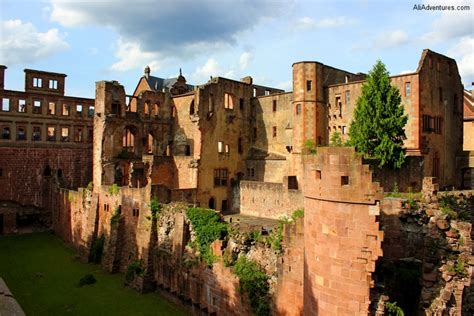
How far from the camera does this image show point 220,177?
123ft

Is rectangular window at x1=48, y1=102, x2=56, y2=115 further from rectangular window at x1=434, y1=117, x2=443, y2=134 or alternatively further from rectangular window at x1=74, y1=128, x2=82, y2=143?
rectangular window at x1=434, y1=117, x2=443, y2=134

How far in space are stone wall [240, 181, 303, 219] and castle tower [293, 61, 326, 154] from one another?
176 inches

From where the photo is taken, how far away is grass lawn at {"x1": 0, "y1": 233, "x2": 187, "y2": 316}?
68.8ft

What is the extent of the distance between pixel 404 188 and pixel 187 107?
870 inches

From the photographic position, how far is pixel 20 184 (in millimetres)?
39219

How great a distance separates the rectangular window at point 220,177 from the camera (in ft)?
122

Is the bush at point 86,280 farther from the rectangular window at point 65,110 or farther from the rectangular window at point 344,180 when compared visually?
the rectangular window at point 65,110

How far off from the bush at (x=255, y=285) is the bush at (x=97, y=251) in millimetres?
15572

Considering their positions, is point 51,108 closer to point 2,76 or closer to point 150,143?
point 2,76

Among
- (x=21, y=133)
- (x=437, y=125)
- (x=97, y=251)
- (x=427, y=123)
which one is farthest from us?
(x=21, y=133)

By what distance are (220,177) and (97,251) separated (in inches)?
495

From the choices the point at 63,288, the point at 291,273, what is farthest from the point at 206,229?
the point at 63,288

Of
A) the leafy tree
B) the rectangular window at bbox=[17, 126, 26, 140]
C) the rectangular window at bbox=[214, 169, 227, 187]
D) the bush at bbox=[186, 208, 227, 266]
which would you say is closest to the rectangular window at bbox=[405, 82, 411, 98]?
the leafy tree

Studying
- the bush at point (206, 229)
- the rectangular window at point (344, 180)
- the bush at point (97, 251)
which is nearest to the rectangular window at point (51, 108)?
the bush at point (97, 251)
